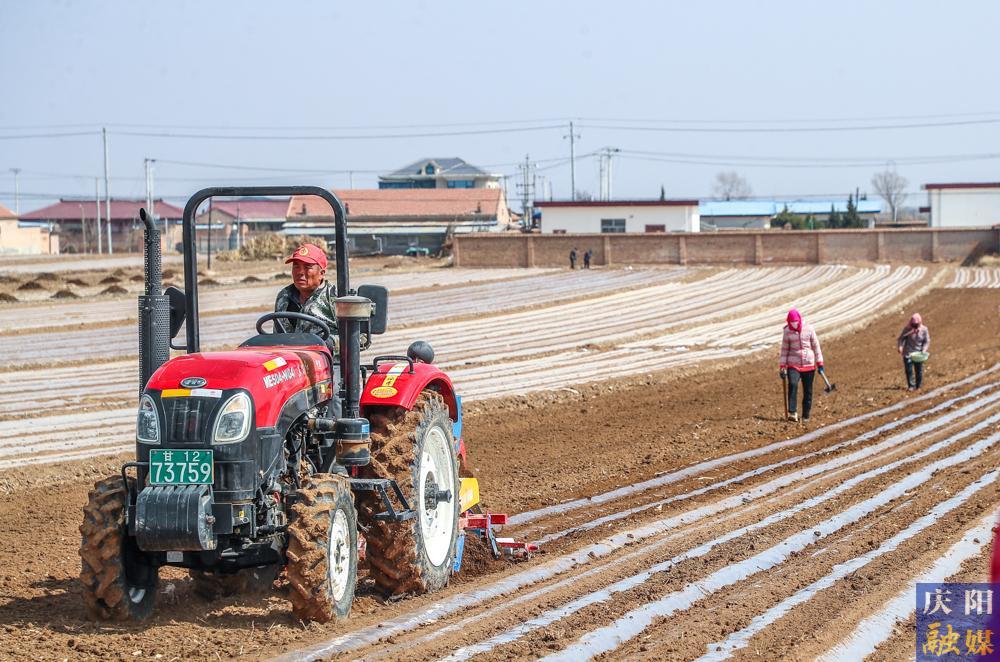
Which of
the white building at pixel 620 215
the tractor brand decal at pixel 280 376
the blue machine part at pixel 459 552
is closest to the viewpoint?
the tractor brand decal at pixel 280 376

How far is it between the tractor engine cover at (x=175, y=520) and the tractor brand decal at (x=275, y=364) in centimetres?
68

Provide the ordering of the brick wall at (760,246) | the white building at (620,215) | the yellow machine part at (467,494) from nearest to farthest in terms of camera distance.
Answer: the yellow machine part at (467,494), the brick wall at (760,246), the white building at (620,215)

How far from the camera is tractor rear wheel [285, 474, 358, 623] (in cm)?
579

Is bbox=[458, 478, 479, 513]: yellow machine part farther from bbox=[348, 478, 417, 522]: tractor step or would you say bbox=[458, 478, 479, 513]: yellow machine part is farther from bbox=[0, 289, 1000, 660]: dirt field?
bbox=[348, 478, 417, 522]: tractor step

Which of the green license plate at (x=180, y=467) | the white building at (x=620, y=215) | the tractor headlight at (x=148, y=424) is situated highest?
the white building at (x=620, y=215)

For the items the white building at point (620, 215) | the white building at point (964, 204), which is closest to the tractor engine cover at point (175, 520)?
the white building at point (620, 215)

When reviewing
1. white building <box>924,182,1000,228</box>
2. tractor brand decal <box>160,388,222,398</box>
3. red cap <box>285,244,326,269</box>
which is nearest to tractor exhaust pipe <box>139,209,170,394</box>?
red cap <box>285,244,326,269</box>

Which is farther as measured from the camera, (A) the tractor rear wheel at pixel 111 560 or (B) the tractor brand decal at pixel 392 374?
(B) the tractor brand decal at pixel 392 374

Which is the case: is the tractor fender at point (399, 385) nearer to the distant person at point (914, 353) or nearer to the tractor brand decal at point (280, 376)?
the tractor brand decal at point (280, 376)

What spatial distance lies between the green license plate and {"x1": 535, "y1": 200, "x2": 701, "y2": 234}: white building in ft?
214

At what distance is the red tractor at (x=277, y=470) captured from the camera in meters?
5.80

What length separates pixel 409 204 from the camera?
88938mm

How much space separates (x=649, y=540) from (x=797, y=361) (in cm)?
790

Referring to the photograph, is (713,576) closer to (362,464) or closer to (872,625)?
(872,625)
